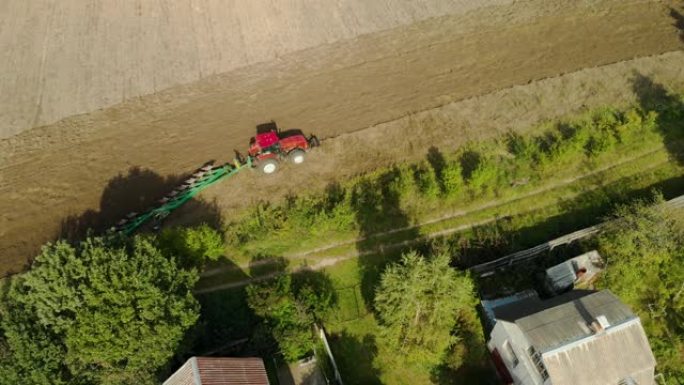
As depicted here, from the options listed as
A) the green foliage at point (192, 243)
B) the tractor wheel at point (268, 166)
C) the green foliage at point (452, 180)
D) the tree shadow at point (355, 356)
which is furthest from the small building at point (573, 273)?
the green foliage at point (192, 243)

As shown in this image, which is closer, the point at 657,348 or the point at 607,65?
the point at 657,348

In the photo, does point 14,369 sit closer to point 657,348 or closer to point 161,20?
point 161,20

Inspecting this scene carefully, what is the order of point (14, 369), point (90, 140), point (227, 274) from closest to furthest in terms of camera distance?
point (14, 369)
point (227, 274)
point (90, 140)

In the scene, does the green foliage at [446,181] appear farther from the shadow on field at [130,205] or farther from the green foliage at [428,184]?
the shadow on field at [130,205]

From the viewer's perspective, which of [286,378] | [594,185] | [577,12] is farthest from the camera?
[577,12]

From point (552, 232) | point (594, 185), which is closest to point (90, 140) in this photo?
point (552, 232)

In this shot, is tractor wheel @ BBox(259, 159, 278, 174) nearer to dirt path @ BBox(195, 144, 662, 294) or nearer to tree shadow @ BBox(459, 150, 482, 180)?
dirt path @ BBox(195, 144, 662, 294)
